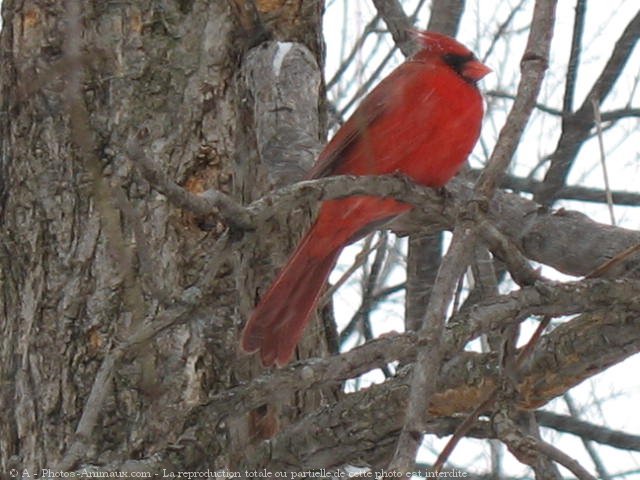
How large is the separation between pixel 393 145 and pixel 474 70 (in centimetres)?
38

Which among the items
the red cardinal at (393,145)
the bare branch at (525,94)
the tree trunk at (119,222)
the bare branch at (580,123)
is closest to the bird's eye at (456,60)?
the red cardinal at (393,145)

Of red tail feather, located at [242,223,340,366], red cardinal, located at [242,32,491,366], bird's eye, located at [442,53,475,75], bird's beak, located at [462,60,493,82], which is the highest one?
bird's eye, located at [442,53,475,75]

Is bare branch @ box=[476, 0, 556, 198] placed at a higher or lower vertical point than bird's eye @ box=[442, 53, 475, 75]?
Answer: lower

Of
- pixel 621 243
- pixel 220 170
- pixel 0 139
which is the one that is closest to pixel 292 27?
pixel 220 170

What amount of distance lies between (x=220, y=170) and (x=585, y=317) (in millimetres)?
911

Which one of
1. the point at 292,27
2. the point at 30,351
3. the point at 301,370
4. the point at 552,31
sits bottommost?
the point at 301,370

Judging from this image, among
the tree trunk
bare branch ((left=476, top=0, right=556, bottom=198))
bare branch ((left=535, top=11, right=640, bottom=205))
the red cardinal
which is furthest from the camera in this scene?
bare branch ((left=535, top=11, right=640, bottom=205))

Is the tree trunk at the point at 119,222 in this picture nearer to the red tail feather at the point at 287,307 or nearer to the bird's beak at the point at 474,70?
the red tail feather at the point at 287,307

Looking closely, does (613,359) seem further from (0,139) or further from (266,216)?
(0,139)

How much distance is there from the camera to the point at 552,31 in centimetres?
251

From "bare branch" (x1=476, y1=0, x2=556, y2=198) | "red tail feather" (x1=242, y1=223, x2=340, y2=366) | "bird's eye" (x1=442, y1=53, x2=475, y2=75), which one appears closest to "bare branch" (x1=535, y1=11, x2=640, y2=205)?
"bird's eye" (x1=442, y1=53, x2=475, y2=75)

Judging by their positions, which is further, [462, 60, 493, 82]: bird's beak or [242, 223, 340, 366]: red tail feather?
[462, 60, 493, 82]: bird's beak

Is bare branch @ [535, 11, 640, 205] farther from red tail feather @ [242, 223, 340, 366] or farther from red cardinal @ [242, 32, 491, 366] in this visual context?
red tail feather @ [242, 223, 340, 366]

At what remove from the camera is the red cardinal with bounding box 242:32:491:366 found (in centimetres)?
314
